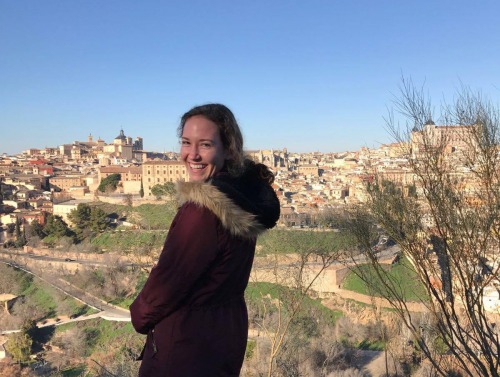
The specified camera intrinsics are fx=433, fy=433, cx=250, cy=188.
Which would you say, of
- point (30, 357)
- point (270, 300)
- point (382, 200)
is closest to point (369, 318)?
point (270, 300)

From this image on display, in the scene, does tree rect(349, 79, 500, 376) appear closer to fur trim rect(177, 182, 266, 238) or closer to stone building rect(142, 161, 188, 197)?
fur trim rect(177, 182, 266, 238)

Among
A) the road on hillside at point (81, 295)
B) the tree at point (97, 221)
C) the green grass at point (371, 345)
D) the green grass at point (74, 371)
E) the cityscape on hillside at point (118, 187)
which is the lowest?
the green grass at point (74, 371)

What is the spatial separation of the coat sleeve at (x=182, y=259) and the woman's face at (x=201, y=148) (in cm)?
23

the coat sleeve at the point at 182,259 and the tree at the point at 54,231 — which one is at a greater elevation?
the coat sleeve at the point at 182,259

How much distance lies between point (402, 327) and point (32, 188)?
37711 mm

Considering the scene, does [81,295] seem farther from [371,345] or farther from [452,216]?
[452,216]

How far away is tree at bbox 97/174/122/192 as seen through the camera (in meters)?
36.0

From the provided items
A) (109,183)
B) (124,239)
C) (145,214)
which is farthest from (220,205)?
(109,183)

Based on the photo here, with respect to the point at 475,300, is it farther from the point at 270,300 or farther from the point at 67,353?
the point at 67,353

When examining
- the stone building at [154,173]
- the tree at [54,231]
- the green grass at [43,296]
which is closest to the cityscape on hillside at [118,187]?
the stone building at [154,173]

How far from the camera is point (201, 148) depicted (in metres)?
1.21

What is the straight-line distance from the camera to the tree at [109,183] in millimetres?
36000

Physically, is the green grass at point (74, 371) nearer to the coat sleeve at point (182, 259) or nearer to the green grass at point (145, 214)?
the coat sleeve at point (182, 259)

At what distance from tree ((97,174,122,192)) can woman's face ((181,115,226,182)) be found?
1442 inches
